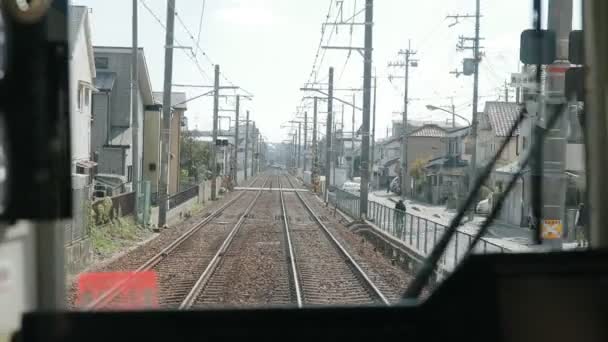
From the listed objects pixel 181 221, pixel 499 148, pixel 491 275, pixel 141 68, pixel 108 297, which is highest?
pixel 141 68

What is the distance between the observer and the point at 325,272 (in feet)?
36.8

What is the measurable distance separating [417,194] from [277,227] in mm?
8154

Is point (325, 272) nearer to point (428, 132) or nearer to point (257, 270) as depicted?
point (257, 270)

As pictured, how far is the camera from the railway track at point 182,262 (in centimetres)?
728

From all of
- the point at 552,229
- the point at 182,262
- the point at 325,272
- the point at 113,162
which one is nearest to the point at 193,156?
the point at 113,162

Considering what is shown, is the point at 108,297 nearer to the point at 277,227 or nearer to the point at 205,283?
the point at 205,283

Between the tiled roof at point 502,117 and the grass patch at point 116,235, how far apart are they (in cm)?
875

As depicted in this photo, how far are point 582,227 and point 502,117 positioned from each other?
1.85 ft

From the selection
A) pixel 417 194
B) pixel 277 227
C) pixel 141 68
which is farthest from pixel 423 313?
pixel 417 194

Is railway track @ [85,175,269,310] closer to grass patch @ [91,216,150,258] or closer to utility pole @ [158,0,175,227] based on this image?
grass patch @ [91,216,150,258]

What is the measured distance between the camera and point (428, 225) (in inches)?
425

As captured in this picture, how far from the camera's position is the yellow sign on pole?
2.52 meters

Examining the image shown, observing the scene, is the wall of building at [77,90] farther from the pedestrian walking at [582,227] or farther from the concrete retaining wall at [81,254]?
the concrete retaining wall at [81,254]

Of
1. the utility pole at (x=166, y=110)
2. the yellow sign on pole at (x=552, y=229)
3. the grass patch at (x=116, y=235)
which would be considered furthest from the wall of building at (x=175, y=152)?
the yellow sign on pole at (x=552, y=229)
